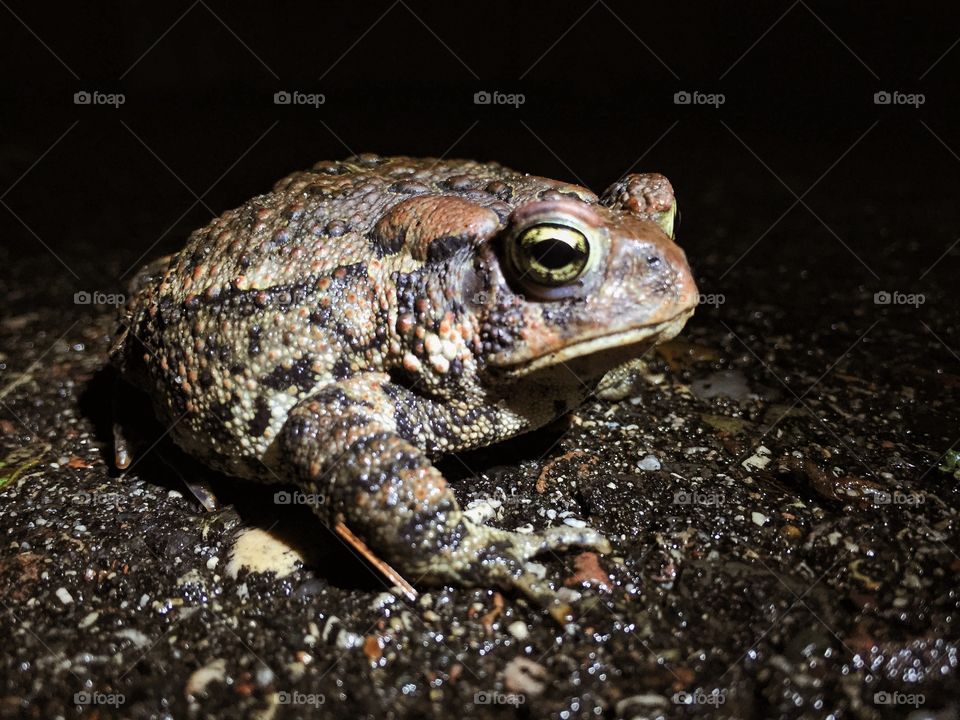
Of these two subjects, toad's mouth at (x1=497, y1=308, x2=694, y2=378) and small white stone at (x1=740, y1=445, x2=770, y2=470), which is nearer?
toad's mouth at (x1=497, y1=308, x2=694, y2=378)

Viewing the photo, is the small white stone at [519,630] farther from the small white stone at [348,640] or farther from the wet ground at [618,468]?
the small white stone at [348,640]

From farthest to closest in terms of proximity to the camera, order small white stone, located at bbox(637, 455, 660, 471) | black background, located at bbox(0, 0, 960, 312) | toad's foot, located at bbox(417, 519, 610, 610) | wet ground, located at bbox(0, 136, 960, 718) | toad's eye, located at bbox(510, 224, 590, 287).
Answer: black background, located at bbox(0, 0, 960, 312), small white stone, located at bbox(637, 455, 660, 471), toad's foot, located at bbox(417, 519, 610, 610), toad's eye, located at bbox(510, 224, 590, 287), wet ground, located at bbox(0, 136, 960, 718)

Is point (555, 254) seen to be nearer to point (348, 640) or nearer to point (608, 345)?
point (608, 345)

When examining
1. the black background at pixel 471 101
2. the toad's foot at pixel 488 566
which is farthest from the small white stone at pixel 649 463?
the black background at pixel 471 101

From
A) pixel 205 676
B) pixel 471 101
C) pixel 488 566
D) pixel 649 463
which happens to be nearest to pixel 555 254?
pixel 488 566

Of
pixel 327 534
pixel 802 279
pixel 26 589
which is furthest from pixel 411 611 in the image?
pixel 802 279

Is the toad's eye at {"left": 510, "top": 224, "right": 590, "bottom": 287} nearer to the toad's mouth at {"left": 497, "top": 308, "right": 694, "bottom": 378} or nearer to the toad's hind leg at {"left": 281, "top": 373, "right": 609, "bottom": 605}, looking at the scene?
the toad's mouth at {"left": 497, "top": 308, "right": 694, "bottom": 378}

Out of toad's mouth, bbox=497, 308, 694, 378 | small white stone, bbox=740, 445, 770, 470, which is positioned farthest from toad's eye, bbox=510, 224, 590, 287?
small white stone, bbox=740, 445, 770, 470

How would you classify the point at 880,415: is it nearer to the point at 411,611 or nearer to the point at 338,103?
the point at 411,611
